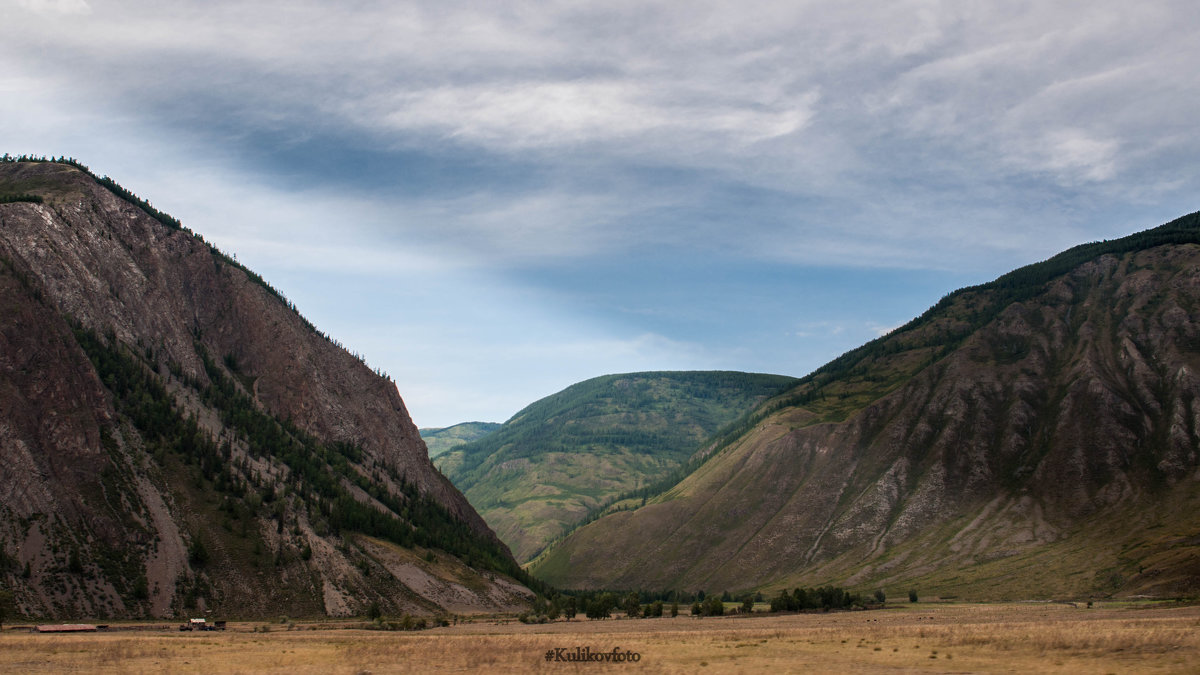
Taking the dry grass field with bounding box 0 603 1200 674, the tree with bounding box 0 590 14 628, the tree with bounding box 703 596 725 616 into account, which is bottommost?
the tree with bounding box 703 596 725 616

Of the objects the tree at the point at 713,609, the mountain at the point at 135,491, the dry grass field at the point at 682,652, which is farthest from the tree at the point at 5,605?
the tree at the point at 713,609

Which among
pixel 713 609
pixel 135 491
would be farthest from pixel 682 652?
pixel 135 491

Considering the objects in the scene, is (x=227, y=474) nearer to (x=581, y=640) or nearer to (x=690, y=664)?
(x=581, y=640)

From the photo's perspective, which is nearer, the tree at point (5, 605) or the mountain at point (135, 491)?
the tree at point (5, 605)

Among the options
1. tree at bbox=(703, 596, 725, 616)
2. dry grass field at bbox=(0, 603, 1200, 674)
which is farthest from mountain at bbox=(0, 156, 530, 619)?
tree at bbox=(703, 596, 725, 616)

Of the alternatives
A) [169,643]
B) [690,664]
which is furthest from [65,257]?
[690,664]

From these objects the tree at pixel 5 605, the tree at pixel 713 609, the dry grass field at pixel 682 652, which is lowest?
the tree at pixel 713 609

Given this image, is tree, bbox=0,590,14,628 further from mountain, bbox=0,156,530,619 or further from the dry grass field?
the dry grass field

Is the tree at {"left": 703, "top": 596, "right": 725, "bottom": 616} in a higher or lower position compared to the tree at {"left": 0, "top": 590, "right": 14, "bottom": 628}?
lower

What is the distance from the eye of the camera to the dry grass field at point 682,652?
52.3 m

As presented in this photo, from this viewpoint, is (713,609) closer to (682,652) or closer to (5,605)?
(682,652)

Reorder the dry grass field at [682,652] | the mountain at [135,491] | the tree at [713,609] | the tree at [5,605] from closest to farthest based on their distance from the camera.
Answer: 1. the dry grass field at [682,652]
2. the tree at [5,605]
3. the mountain at [135,491]
4. the tree at [713,609]

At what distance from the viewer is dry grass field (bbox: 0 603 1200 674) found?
52.3 metres

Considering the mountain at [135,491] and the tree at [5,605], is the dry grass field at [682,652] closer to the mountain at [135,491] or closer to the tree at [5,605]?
the tree at [5,605]
